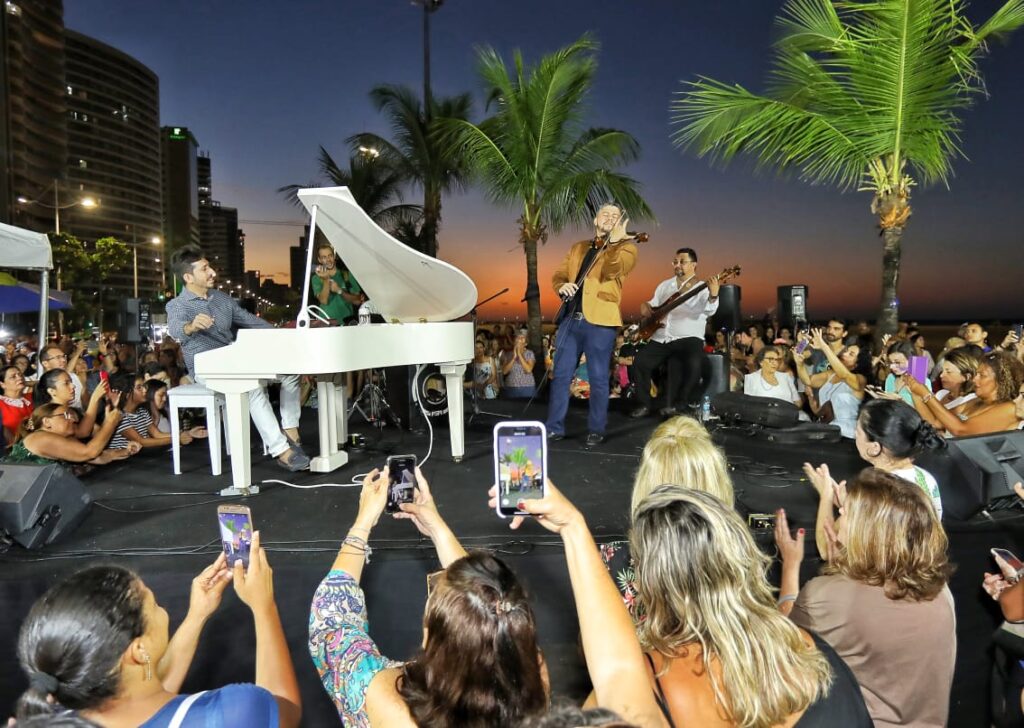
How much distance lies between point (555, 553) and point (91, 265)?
26067 mm

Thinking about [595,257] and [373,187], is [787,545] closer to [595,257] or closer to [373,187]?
[595,257]

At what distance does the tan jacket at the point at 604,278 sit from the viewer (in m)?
4.93

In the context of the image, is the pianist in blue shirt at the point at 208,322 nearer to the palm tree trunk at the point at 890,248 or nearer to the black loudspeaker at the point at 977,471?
the black loudspeaker at the point at 977,471

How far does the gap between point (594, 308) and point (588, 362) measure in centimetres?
47

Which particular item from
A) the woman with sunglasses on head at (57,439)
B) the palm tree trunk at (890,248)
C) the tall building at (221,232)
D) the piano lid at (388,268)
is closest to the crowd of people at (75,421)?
the woman with sunglasses on head at (57,439)

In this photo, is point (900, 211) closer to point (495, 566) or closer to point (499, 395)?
point (499, 395)

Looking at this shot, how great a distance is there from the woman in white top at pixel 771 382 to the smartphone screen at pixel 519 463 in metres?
4.18

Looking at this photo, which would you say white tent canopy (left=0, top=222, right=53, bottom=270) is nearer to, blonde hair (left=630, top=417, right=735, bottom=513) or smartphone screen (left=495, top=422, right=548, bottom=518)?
smartphone screen (left=495, top=422, right=548, bottom=518)

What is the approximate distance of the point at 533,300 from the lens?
1201 cm

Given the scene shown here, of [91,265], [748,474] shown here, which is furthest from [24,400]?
[91,265]

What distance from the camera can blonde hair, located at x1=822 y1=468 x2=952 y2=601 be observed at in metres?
1.84

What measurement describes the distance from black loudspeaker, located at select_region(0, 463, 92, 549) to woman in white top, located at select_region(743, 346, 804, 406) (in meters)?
5.24

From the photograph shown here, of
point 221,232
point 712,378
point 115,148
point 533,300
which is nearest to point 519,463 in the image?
point 712,378

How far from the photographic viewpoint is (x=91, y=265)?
75.6 ft
